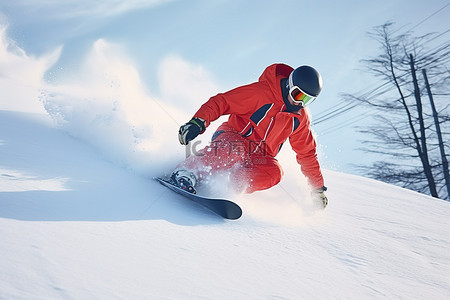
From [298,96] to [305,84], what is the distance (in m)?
0.12

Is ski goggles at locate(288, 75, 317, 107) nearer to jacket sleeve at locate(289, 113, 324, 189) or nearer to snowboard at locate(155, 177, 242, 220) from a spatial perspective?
jacket sleeve at locate(289, 113, 324, 189)

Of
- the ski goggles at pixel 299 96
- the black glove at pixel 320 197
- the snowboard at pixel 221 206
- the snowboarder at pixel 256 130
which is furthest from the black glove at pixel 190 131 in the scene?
the black glove at pixel 320 197

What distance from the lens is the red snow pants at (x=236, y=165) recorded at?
2725 mm

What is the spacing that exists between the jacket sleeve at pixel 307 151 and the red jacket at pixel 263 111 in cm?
3

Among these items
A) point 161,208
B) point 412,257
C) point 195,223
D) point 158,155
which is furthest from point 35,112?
point 412,257

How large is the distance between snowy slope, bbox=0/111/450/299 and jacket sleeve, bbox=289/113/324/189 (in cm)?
39

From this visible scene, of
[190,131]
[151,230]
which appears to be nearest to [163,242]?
[151,230]

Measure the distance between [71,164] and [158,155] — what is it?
869 mm

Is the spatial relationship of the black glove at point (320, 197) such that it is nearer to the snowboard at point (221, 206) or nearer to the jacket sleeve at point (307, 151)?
the jacket sleeve at point (307, 151)

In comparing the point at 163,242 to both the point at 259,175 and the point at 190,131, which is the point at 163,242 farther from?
the point at 259,175

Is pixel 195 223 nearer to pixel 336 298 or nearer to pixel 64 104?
pixel 336 298

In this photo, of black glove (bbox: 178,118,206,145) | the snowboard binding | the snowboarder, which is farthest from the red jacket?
the snowboard binding

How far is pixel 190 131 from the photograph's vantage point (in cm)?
259

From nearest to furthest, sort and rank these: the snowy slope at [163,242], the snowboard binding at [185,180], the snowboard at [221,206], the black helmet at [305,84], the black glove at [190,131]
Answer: the snowy slope at [163,242]
the snowboard at [221,206]
the snowboard binding at [185,180]
the black glove at [190,131]
the black helmet at [305,84]
